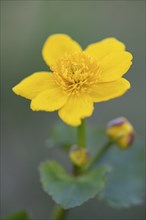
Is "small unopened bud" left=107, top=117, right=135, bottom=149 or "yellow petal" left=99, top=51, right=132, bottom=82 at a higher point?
"yellow petal" left=99, top=51, right=132, bottom=82

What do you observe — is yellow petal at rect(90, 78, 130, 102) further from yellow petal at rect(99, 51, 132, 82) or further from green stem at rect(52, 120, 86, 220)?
green stem at rect(52, 120, 86, 220)

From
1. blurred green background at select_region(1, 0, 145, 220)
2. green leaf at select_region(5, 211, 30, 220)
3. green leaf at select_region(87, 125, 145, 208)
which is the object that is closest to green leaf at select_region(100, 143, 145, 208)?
green leaf at select_region(87, 125, 145, 208)

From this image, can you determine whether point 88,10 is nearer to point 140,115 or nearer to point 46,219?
point 140,115

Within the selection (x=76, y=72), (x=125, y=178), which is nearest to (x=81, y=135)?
(x=76, y=72)

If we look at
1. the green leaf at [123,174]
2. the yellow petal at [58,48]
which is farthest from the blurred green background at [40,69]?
the yellow petal at [58,48]

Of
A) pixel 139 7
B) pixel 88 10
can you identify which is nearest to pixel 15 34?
pixel 88 10

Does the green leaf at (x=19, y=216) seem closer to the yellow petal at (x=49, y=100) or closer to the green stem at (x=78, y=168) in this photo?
the green stem at (x=78, y=168)
